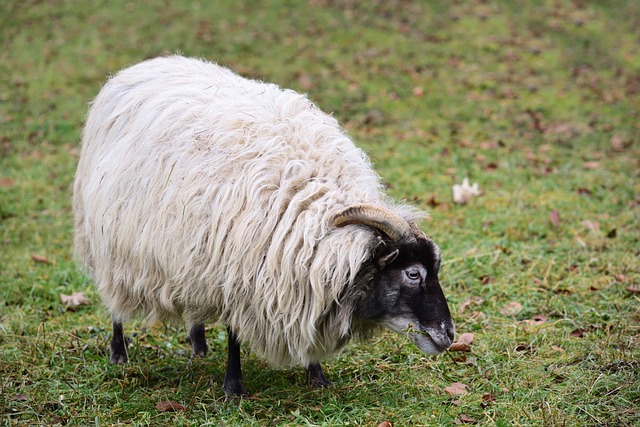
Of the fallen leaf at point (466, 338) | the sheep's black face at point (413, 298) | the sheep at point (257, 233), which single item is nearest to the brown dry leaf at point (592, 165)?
the fallen leaf at point (466, 338)

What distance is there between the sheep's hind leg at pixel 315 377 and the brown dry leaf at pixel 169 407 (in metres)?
0.73

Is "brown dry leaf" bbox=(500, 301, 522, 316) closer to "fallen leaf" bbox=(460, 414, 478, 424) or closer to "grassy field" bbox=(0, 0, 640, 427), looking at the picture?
"grassy field" bbox=(0, 0, 640, 427)

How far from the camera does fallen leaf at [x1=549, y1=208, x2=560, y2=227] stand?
600 cm

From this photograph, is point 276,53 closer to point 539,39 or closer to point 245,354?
point 539,39

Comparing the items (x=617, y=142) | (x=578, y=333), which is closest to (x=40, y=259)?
(x=578, y=333)

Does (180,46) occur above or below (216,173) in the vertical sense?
below

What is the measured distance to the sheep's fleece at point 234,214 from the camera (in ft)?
11.2

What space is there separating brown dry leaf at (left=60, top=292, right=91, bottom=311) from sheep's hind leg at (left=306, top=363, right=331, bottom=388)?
7.03 feet

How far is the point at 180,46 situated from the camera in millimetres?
11523

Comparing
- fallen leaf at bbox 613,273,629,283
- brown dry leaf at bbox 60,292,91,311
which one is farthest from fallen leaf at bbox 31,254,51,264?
fallen leaf at bbox 613,273,629,283

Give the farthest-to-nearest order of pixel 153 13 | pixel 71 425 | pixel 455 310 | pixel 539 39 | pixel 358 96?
pixel 153 13 → pixel 539 39 → pixel 358 96 → pixel 455 310 → pixel 71 425

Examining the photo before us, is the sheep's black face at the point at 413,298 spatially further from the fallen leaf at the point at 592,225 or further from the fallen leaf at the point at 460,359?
the fallen leaf at the point at 592,225

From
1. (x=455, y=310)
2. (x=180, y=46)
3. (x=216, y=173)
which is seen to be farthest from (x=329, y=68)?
(x=216, y=173)

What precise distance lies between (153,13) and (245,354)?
9.75 metres
